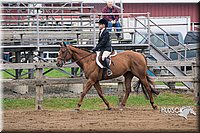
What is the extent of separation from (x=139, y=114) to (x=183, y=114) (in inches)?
45.9

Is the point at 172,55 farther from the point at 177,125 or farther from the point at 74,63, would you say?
the point at 177,125

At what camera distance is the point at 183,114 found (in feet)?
50.3

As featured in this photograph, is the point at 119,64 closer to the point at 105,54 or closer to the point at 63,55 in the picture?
the point at 105,54

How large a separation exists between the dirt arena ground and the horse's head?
1.67m

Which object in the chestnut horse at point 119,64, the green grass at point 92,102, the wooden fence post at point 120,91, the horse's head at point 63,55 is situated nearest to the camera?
the chestnut horse at point 119,64

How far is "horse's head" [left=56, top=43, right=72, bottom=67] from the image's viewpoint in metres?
17.5

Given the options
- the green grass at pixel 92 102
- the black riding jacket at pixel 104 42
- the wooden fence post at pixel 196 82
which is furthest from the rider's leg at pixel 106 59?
the wooden fence post at pixel 196 82

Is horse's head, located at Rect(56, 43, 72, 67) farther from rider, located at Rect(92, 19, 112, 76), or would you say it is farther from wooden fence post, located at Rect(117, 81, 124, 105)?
wooden fence post, located at Rect(117, 81, 124, 105)

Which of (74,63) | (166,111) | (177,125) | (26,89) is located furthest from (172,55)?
(177,125)

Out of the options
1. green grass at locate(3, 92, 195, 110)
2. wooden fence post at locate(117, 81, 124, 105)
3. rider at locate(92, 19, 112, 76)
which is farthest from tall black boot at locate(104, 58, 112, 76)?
green grass at locate(3, 92, 195, 110)

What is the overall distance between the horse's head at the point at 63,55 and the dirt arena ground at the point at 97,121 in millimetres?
1674

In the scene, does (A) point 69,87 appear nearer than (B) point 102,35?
No

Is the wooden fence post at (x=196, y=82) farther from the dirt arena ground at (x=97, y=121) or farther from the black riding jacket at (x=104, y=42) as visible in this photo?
the black riding jacket at (x=104, y=42)

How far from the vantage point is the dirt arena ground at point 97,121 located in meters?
13.1
